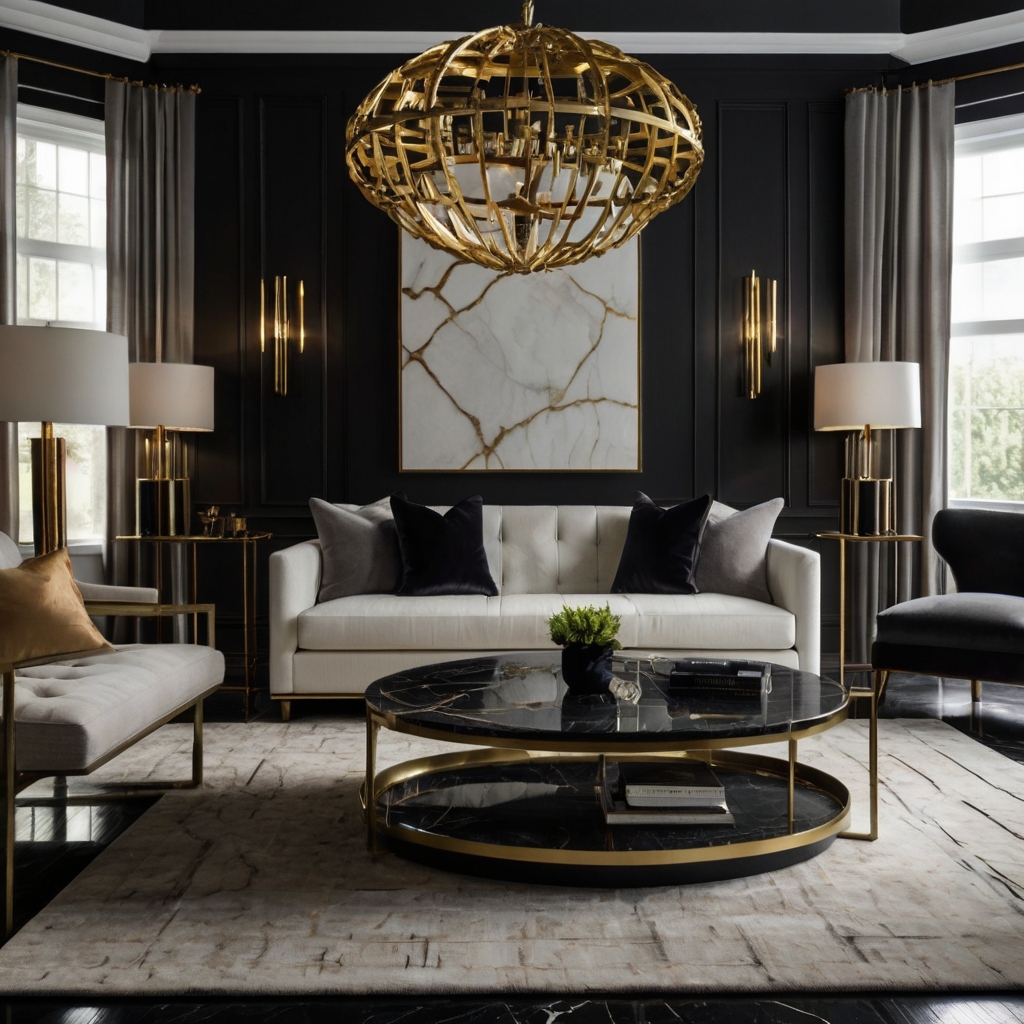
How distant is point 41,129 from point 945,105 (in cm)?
438

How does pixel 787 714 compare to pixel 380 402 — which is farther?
pixel 380 402

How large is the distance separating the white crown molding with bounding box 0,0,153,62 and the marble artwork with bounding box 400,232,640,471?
1.61m

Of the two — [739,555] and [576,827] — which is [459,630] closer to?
[739,555]

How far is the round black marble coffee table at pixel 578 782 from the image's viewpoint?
225 centimetres

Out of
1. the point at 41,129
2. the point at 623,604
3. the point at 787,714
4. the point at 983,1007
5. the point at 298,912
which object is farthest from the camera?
the point at 41,129

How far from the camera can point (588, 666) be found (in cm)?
260

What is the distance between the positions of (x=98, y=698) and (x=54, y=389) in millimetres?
1314

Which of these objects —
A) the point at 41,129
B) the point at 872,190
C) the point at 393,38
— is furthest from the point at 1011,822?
the point at 41,129

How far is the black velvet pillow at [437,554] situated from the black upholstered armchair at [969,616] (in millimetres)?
1662

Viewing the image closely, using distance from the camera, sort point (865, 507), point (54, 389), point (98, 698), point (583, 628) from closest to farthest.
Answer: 1. point (98, 698)
2. point (583, 628)
3. point (54, 389)
4. point (865, 507)

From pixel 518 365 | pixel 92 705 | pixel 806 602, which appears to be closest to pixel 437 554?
pixel 518 365

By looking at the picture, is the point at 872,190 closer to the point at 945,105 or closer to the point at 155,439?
the point at 945,105

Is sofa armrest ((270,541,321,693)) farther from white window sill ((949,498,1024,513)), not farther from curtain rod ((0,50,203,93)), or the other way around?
white window sill ((949,498,1024,513))

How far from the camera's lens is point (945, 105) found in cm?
481
